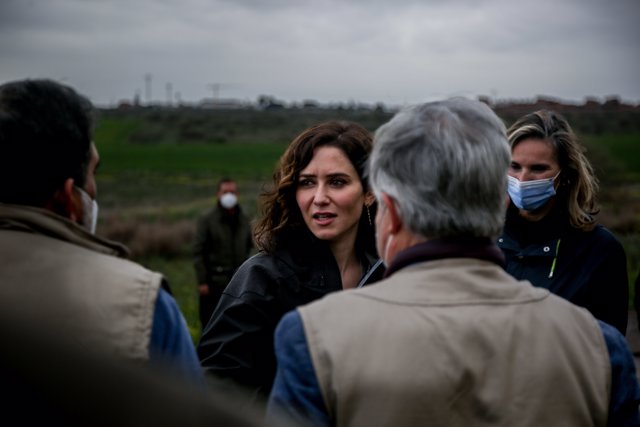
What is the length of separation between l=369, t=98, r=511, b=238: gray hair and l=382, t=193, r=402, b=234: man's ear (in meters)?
0.02

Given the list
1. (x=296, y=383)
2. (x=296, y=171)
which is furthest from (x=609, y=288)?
(x=296, y=383)

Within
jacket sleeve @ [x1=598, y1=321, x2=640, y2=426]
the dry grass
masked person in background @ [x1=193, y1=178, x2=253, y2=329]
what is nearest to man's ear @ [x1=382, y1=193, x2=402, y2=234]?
jacket sleeve @ [x1=598, y1=321, x2=640, y2=426]

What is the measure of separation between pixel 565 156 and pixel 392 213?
7.29ft

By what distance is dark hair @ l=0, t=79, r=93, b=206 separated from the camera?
1948 mm

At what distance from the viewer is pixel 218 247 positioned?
10.0 meters

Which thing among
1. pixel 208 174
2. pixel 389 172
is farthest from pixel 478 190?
pixel 208 174

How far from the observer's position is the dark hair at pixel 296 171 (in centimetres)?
344

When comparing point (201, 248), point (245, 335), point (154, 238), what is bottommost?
point (154, 238)

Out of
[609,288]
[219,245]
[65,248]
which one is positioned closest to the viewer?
[65,248]

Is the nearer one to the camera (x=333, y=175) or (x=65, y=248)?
(x=65, y=248)

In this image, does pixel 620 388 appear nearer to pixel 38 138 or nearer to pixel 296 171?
pixel 38 138

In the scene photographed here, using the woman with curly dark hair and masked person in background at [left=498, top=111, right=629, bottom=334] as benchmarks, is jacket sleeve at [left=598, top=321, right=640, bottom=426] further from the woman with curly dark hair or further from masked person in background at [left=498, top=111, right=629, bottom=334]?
masked person in background at [left=498, top=111, right=629, bottom=334]

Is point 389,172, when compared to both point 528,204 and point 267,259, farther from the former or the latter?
point 528,204

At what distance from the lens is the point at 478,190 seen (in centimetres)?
195
